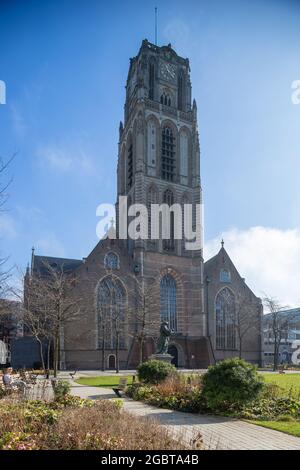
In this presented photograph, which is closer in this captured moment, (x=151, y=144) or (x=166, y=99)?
(x=151, y=144)

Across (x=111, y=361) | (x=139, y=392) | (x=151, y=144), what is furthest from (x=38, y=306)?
(x=151, y=144)

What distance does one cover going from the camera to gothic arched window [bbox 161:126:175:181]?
59.4m

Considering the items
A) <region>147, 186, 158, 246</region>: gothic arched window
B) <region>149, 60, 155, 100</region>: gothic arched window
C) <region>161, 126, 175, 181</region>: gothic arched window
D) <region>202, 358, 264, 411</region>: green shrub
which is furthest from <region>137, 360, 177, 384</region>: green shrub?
<region>149, 60, 155, 100</region>: gothic arched window

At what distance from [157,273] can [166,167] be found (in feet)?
51.8

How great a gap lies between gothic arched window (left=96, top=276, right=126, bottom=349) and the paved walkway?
113ft

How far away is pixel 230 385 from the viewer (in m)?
13.2

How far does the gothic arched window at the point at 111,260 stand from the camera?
51688 millimetres

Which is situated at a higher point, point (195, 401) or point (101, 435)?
point (101, 435)

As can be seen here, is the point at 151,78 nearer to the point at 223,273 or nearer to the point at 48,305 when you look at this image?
the point at 223,273

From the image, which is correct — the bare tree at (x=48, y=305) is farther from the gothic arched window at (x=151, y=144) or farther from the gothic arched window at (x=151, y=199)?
the gothic arched window at (x=151, y=144)
